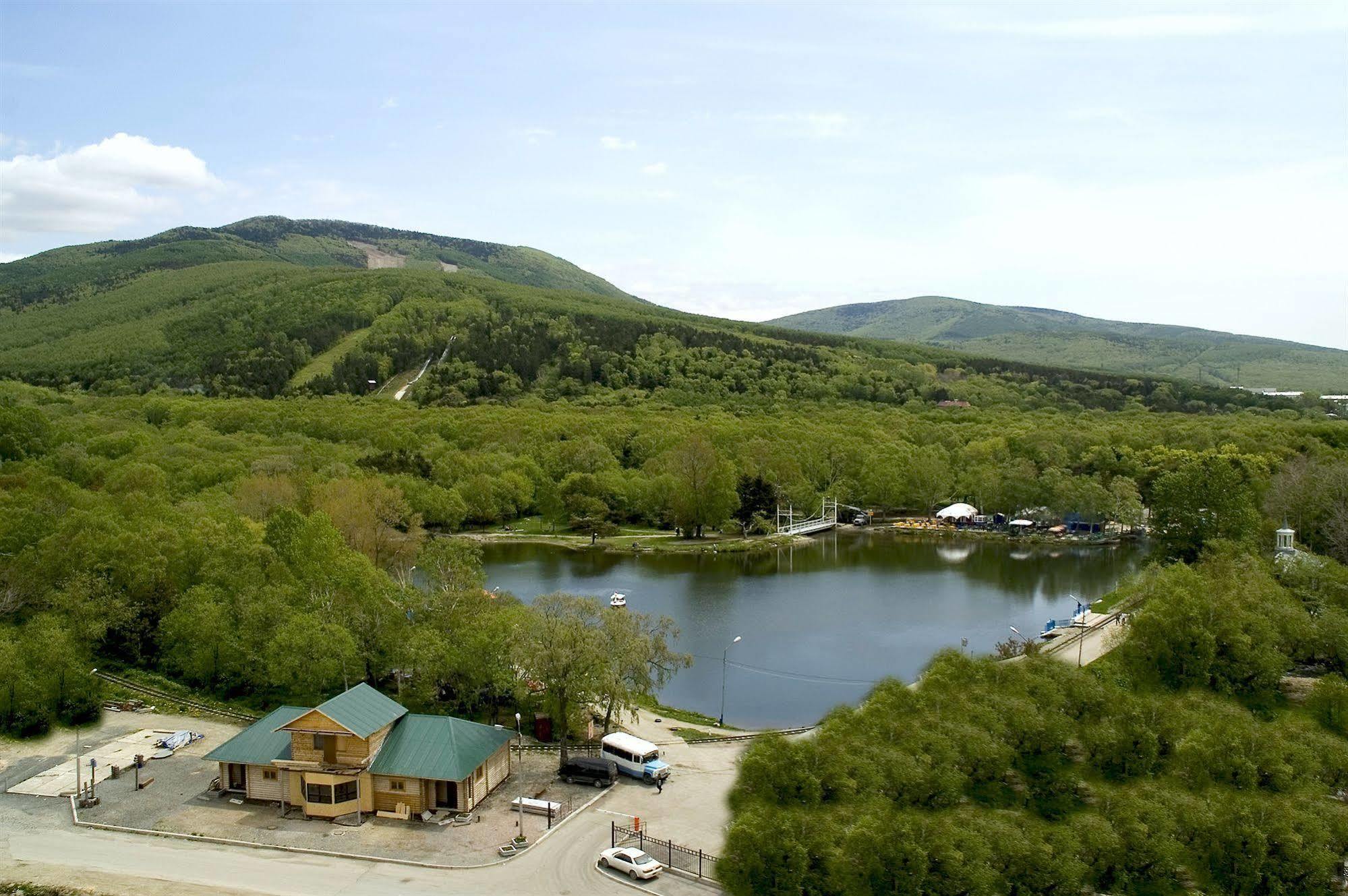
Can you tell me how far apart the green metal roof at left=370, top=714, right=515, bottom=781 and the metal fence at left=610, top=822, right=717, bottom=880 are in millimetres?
3743

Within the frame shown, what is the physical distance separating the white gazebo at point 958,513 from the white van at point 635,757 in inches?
2120

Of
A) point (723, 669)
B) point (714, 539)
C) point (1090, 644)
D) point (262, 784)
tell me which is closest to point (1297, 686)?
point (1090, 644)

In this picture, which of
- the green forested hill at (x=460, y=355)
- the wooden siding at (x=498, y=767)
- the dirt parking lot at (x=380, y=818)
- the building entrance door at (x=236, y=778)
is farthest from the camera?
the green forested hill at (x=460, y=355)

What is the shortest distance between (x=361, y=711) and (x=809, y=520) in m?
54.3

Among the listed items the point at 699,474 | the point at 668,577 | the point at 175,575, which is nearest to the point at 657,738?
the point at 175,575

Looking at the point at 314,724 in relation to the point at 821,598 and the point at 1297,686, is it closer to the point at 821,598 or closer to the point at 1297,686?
the point at 1297,686

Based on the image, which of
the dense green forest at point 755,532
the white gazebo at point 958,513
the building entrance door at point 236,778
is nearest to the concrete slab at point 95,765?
the dense green forest at point 755,532

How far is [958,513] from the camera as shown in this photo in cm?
7531

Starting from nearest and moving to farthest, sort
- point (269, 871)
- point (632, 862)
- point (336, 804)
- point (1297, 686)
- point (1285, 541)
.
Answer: point (632, 862) → point (269, 871) → point (336, 804) → point (1297, 686) → point (1285, 541)

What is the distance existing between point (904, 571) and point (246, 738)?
42.1 metres

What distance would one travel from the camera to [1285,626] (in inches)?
1196

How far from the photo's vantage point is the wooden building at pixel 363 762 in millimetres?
22906

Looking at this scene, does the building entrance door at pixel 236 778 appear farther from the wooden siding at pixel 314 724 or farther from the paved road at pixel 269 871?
the paved road at pixel 269 871

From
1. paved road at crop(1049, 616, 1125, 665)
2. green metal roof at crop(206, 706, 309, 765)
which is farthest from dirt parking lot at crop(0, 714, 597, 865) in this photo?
paved road at crop(1049, 616, 1125, 665)
